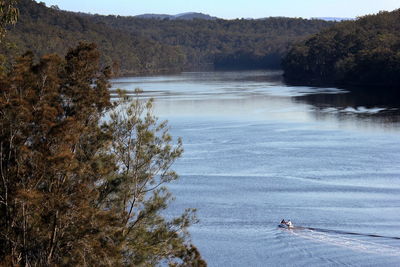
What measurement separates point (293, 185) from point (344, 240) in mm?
6006

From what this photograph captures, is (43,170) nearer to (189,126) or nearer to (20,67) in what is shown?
(20,67)

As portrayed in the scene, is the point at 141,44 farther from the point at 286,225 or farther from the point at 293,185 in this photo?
the point at 286,225

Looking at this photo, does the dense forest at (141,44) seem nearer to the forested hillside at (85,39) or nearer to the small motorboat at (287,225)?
the forested hillside at (85,39)

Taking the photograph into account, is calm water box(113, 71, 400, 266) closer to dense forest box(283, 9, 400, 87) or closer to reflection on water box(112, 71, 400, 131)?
reflection on water box(112, 71, 400, 131)

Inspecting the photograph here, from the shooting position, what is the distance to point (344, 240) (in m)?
16.6

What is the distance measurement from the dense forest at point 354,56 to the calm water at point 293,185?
2290 centimetres

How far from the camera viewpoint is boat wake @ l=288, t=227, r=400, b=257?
1569cm

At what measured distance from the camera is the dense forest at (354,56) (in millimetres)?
65688

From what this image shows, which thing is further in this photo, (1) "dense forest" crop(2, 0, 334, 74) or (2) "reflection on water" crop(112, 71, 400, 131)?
(1) "dense forest" crop(2, 0, 334, 74)

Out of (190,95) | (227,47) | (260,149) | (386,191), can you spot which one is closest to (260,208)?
(386,191)

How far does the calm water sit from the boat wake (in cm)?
2

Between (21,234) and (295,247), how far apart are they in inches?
374

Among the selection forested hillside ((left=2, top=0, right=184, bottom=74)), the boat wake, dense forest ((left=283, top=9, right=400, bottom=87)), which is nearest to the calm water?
the boat wake

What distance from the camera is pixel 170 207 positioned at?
19422mm
